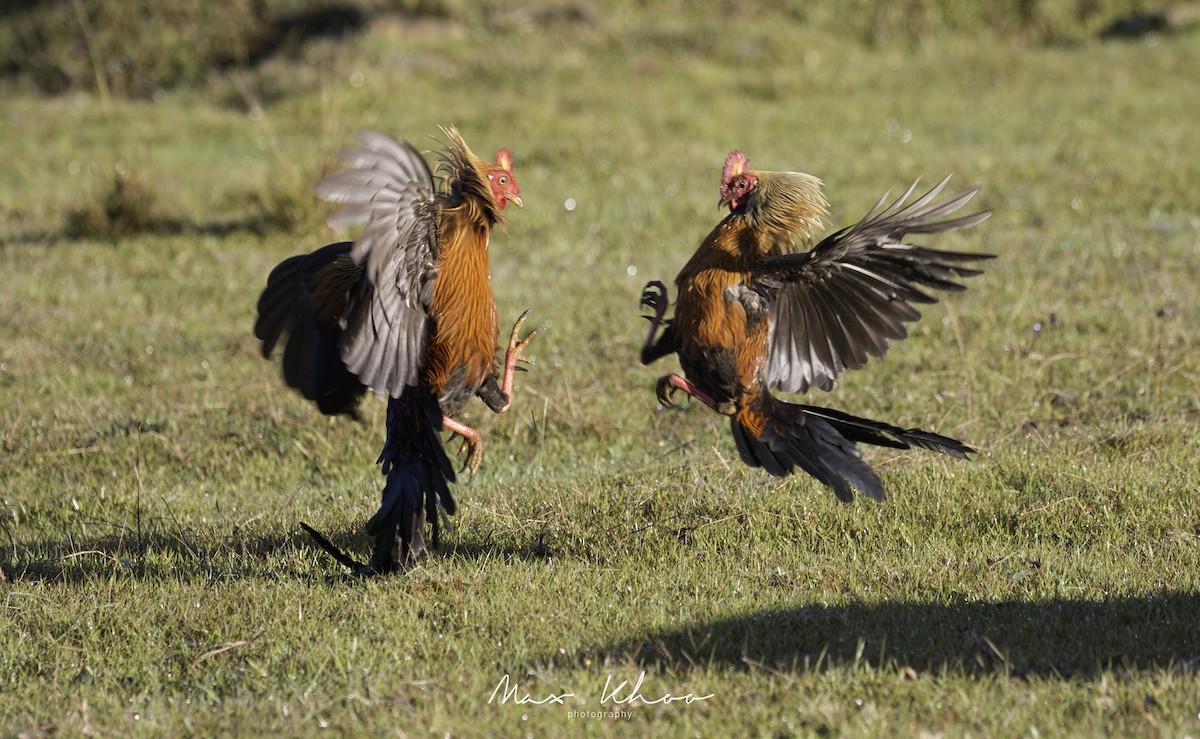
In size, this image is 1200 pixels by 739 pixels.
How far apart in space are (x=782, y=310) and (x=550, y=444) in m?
1.87

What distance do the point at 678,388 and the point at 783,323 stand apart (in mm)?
493

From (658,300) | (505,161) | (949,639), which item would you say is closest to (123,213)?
(505,161)

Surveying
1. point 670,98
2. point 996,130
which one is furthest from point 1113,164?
point 670,98

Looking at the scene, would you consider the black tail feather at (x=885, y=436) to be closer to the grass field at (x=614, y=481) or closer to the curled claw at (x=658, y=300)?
the grass field at (x=614, y=481)

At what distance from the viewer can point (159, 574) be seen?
5.24 metres

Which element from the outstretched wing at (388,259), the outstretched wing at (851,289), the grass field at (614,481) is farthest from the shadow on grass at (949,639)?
the outstretched wing at (388,259)

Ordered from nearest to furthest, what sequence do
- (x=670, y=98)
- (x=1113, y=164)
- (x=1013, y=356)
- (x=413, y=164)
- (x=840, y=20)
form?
1. (x=413, y=164)
2. (x=1013, y=356)
3. (x=1113, y=164)
4. (x=670, y=98)
5. (x=840, y=20)

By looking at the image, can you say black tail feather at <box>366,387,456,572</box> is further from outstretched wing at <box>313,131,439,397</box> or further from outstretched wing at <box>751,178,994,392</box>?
outstretched wing at <box>751,178,994,392</box>

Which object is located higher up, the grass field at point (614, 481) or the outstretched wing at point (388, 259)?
the outstretched wing at point (388, 259)

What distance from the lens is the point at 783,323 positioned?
520 cm

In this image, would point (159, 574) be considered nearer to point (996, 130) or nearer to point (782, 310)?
point (782, 310)

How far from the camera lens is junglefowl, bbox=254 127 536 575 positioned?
14.7 feet

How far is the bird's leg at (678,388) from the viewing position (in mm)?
5078

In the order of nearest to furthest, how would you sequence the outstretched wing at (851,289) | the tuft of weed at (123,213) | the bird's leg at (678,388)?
1. the outstretched wing at (851,289)
2. the bird's leg at (678,388)
3. the tuft of weed at (123,213)
